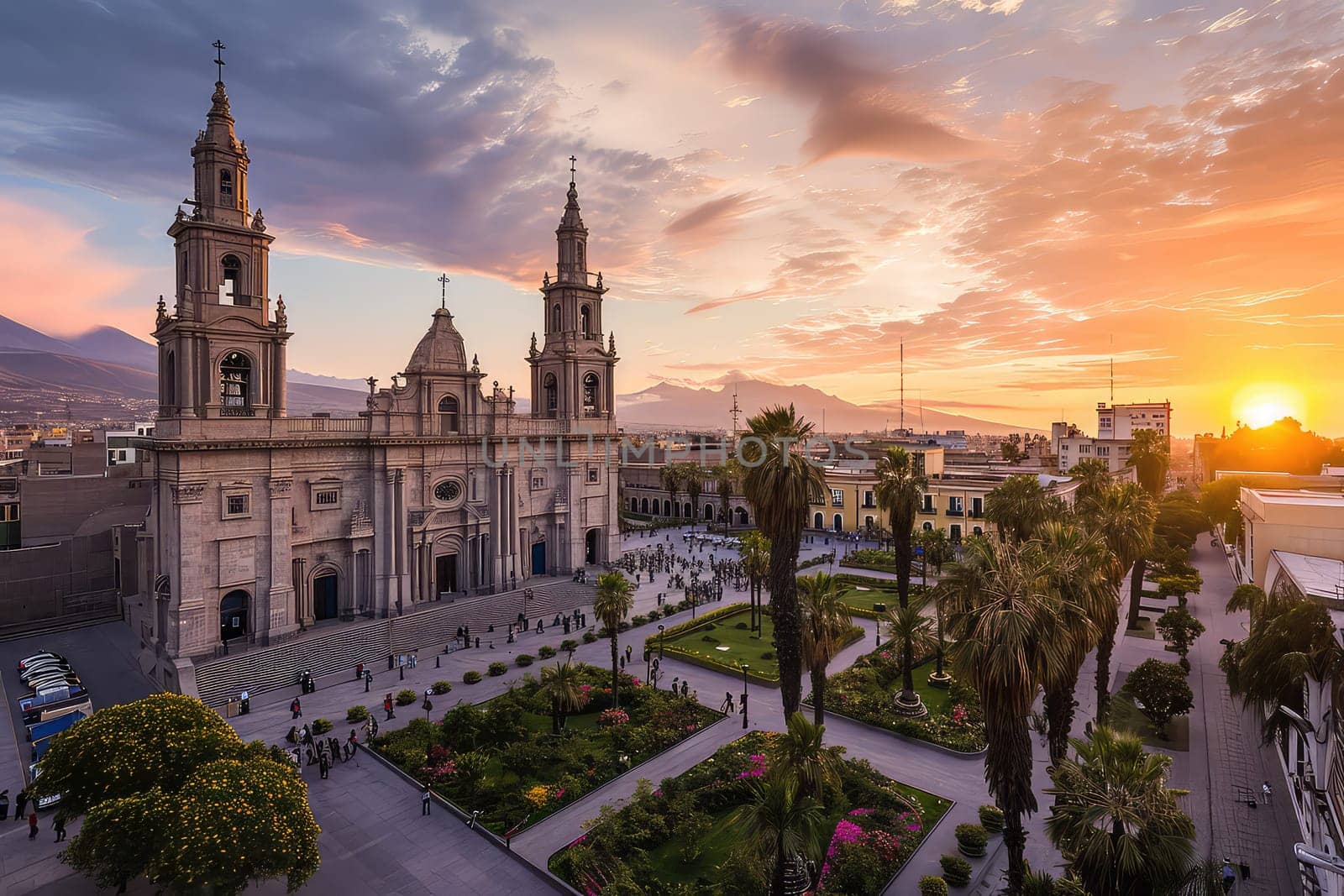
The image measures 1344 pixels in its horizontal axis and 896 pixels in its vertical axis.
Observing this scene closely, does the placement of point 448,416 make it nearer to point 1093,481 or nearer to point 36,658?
point 36,658

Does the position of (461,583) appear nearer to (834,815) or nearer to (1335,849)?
(834,815)

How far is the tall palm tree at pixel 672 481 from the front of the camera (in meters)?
85.1

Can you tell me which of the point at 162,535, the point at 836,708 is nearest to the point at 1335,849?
the point at 836,708

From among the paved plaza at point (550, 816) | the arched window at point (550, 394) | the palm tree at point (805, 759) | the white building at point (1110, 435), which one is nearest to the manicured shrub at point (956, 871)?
the paved plaza at point (550, 816)

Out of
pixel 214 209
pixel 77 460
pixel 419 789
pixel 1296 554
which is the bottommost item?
pixel 419 789

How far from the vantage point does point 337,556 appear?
38.0m

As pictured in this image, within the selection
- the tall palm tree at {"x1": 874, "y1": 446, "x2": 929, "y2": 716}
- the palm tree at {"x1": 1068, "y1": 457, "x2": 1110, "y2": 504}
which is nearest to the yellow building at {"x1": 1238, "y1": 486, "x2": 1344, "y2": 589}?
the palm tree at {"x1": 1068, "y1": 457, "x2": 1110, "y2": 504}

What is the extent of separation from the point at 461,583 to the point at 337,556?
26.9 ft

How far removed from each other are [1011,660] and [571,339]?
4042 centimetres

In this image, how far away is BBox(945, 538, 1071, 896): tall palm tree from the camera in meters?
14.7

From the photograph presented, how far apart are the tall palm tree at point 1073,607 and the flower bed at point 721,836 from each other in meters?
4.99

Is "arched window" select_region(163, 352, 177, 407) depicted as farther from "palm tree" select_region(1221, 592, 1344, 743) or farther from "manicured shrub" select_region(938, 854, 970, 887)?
"palm tree" select_region(1221, 592, 1344, 743)

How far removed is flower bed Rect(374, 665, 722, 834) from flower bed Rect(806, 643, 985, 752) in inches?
249

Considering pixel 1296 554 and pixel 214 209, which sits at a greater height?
pixel 214 209
